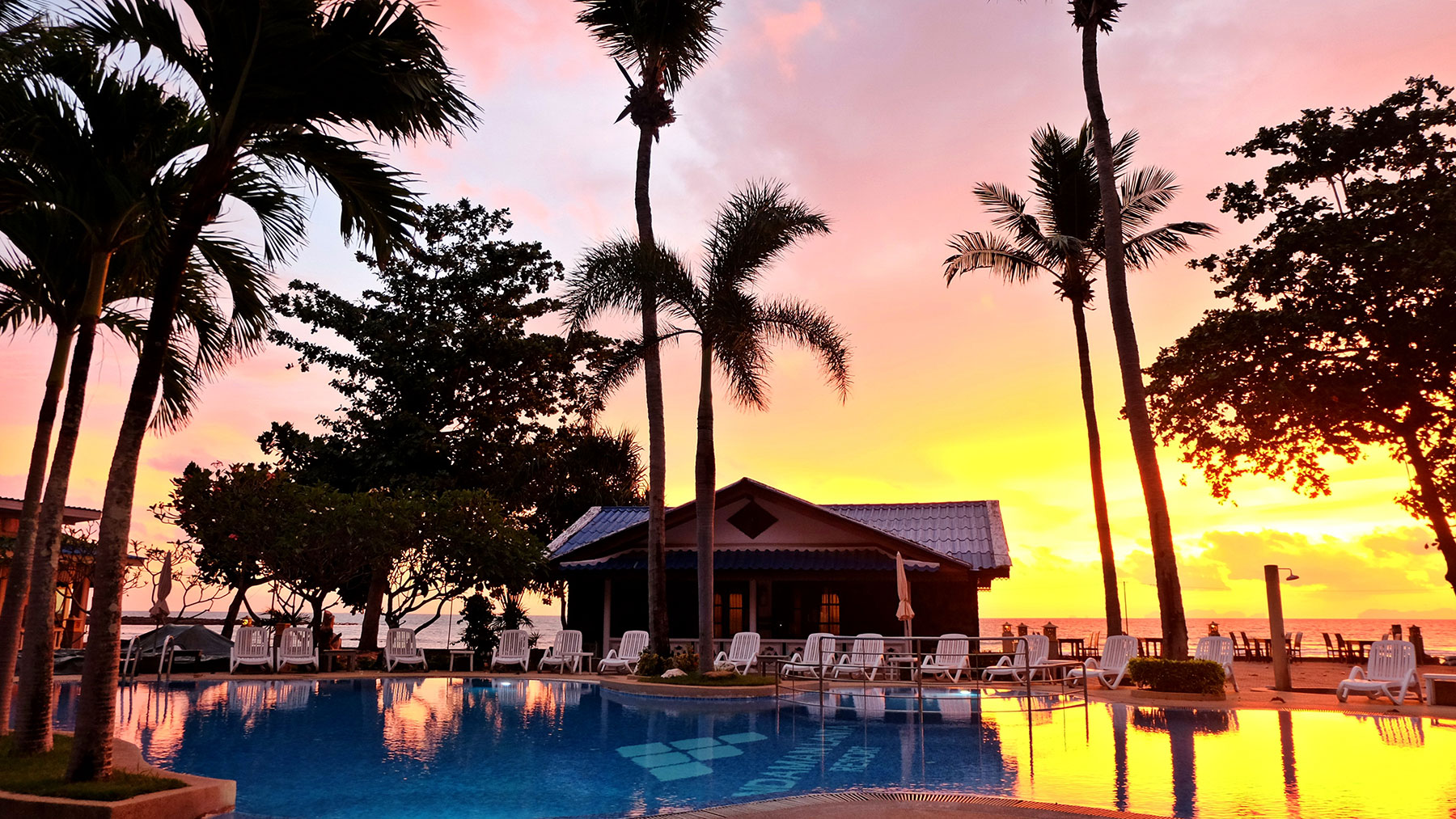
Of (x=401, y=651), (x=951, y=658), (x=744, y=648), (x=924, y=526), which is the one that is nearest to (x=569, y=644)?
(x=401, y=651)

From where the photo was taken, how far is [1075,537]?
33.1 metres

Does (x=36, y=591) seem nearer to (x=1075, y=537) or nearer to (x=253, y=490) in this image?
(x=253, y=490)

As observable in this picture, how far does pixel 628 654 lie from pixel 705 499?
4.96 m

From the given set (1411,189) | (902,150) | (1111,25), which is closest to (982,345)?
(902,150)

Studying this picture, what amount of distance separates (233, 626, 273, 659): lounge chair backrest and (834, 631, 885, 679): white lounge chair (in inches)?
483

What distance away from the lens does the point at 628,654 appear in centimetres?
2073

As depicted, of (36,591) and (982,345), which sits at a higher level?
(982,345)

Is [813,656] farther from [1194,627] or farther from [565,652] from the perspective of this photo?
[1194,627]

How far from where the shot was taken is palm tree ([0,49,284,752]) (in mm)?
7598

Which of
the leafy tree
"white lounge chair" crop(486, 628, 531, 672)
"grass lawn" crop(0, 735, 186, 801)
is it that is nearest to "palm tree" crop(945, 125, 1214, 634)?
the leafy tree

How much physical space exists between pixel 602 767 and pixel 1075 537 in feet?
88.8

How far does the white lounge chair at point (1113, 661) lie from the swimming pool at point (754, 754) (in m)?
2.30

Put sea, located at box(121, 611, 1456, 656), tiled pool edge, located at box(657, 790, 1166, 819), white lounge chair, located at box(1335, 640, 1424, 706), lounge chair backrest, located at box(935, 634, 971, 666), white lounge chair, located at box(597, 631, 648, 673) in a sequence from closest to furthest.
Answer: tiled pool edge, located at box(657, 790, 1166, 819) < white lounge chair, located at box(1335, 640, 1424, 706) < lounge chair backrest, located at box(935, 634, 971, 666) < white lounge chair, located at box(597, 631, 648, 673) < sea, located at box(121, 611, 1456, 656)

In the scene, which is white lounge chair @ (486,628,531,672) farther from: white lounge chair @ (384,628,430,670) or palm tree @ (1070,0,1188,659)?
palm tree @ (1070,0,1188,659)
